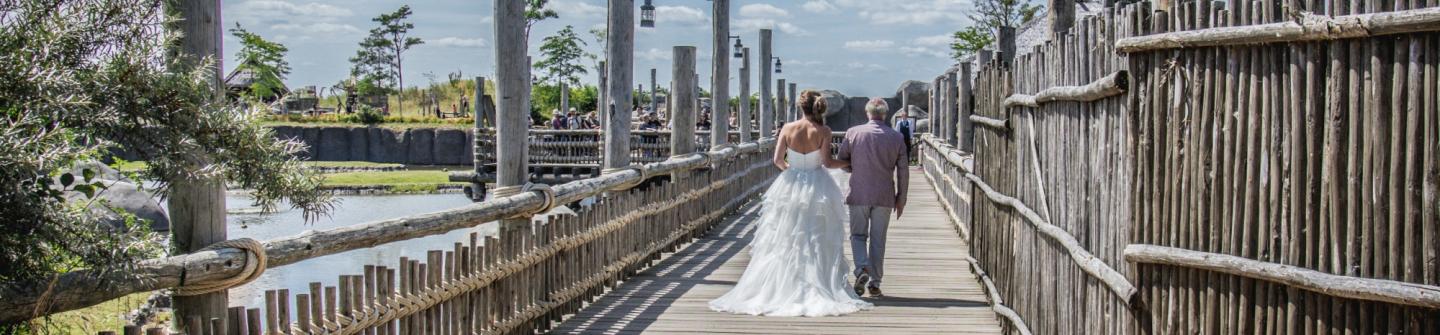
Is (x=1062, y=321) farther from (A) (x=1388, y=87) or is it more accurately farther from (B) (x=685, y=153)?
(B) (x=685, y=153)

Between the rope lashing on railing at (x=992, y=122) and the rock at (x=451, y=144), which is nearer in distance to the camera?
the rope lashing on railing at (x=992, y=122)

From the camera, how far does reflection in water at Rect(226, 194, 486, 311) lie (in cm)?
1880

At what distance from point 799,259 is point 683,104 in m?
6.01

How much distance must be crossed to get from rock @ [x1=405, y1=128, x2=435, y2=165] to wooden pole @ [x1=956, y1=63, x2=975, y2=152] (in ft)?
121

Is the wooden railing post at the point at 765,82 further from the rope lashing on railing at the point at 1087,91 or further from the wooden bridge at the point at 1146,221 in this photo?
the rope lashing on railing at the point at 1087,91

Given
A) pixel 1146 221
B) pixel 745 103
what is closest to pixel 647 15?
pixel 745 103

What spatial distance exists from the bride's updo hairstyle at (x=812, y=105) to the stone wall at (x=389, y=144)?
41.7 meters

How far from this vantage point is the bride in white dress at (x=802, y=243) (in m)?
7.96

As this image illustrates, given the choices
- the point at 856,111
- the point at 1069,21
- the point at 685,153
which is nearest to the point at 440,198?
the point at 856,111

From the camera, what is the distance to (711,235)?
42.7ft

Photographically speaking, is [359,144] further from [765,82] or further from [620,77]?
[620,77]

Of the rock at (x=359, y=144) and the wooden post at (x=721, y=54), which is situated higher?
the wooden post at (x=721, y=54)

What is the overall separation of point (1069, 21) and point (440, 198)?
30897 millimetres

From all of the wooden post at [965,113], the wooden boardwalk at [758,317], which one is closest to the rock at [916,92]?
the wooden post at [965,113]
